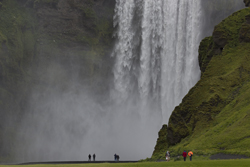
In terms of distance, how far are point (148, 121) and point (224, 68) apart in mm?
40106

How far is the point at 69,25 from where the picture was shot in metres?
97.2

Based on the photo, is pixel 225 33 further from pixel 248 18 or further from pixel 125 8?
pixel 125 8

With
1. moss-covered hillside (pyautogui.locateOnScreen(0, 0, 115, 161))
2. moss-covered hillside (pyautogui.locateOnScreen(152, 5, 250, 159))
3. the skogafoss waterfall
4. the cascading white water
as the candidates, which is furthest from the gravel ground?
moss-covered hillside (pyautogui.locateOnScreen(0, 0, 115, 161))

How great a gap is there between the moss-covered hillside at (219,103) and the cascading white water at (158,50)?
25.4 m

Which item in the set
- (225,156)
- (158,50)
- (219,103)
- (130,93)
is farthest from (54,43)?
(225,156)

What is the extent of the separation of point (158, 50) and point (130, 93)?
11.8 metres

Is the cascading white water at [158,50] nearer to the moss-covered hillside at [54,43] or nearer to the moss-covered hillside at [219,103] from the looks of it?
the moss-covered hillside at [54,43]

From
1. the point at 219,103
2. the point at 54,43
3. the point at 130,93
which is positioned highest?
the point at 54,43

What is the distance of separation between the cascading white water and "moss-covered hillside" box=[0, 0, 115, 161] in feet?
14.2

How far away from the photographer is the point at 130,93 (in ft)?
297

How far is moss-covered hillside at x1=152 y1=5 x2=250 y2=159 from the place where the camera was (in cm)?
3828

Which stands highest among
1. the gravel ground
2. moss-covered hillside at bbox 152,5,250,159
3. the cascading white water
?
the cascading white water

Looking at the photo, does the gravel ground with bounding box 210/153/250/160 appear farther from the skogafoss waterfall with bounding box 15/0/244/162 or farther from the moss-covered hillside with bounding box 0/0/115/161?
the moss-covered hillside with bounding box 0/0/115/161

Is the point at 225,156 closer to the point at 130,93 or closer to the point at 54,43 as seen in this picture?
the point at 130,93
